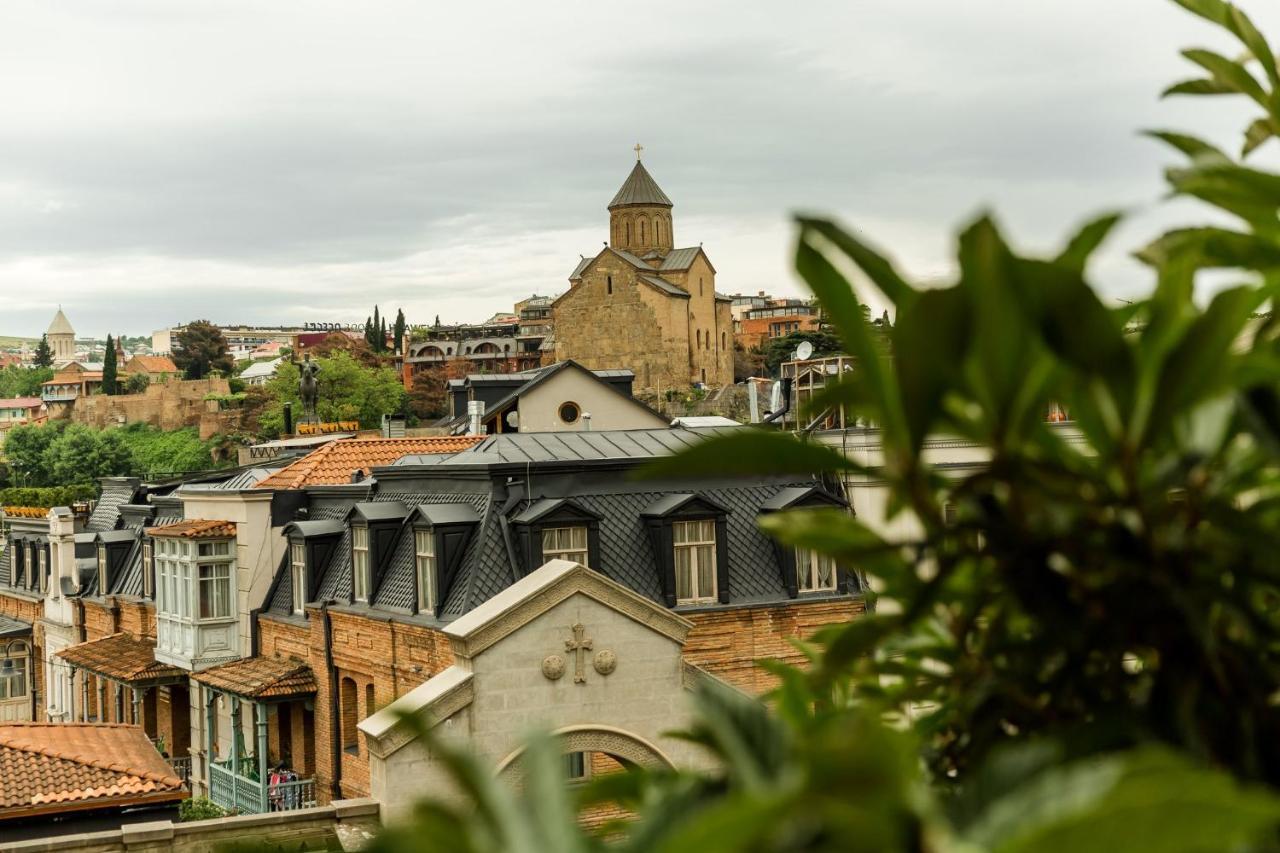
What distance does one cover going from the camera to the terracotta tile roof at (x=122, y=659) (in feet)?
93.4

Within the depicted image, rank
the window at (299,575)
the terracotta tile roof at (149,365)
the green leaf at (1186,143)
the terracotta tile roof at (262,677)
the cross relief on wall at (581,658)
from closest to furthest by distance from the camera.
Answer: the green leaf at (1186,143) → the cross relief on wall at (581,658) → the terracotta tile roof at (262,677) → the window at (299,575) → the terracotta tile roof at (149,365)

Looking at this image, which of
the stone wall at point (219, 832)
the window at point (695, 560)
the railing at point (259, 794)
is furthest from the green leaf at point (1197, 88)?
the railing at point (259, 794)

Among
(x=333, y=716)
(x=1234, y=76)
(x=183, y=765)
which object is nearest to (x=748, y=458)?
(x=1234, y=76)

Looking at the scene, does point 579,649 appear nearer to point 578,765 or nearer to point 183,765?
point 578,765

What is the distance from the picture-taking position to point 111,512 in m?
37.8

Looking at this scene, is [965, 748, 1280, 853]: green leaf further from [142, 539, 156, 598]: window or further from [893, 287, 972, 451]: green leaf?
[142, 539, 156, 598]: window

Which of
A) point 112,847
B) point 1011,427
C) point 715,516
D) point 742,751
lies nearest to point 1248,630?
point 1011,427

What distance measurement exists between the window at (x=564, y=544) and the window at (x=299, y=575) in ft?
19.2

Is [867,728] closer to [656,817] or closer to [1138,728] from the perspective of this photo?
[656,817]

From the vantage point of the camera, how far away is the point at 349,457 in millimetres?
27812

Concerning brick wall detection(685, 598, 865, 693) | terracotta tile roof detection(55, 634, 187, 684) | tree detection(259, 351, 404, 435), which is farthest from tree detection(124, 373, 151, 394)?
brick wall detection(685, 598, 865, 693)

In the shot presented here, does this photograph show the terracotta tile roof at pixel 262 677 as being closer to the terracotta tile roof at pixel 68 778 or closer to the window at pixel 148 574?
the terracotta tile roof at pixel 68 778

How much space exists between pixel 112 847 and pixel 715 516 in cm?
1078

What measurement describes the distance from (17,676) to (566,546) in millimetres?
27376
